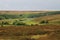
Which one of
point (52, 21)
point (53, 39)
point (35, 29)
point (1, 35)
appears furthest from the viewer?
point (52, 21)

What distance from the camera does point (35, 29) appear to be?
18.9ft

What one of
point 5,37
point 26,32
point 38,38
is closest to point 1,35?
point 5,37

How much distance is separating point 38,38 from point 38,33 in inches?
14.9

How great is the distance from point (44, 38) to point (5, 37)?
112 centimetres

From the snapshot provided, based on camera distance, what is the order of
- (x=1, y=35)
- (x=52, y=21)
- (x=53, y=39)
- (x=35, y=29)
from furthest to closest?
(x=52, y=21) → (x=35, y=29) → (x=1, y=35) → (x=53, y=39)

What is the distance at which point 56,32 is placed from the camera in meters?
5.43

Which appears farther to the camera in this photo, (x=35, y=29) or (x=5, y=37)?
(x=35, y=29)

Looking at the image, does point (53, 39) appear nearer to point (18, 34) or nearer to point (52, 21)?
point (18, 34)

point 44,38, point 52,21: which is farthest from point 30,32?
point 52,21

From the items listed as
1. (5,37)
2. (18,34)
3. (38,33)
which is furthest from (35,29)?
(5,37)

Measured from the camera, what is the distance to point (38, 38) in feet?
16.9

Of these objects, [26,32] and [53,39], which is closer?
[53,39]

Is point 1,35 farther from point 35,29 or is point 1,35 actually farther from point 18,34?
point 35,29

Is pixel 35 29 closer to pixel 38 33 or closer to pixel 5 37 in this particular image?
pixel 38 33
